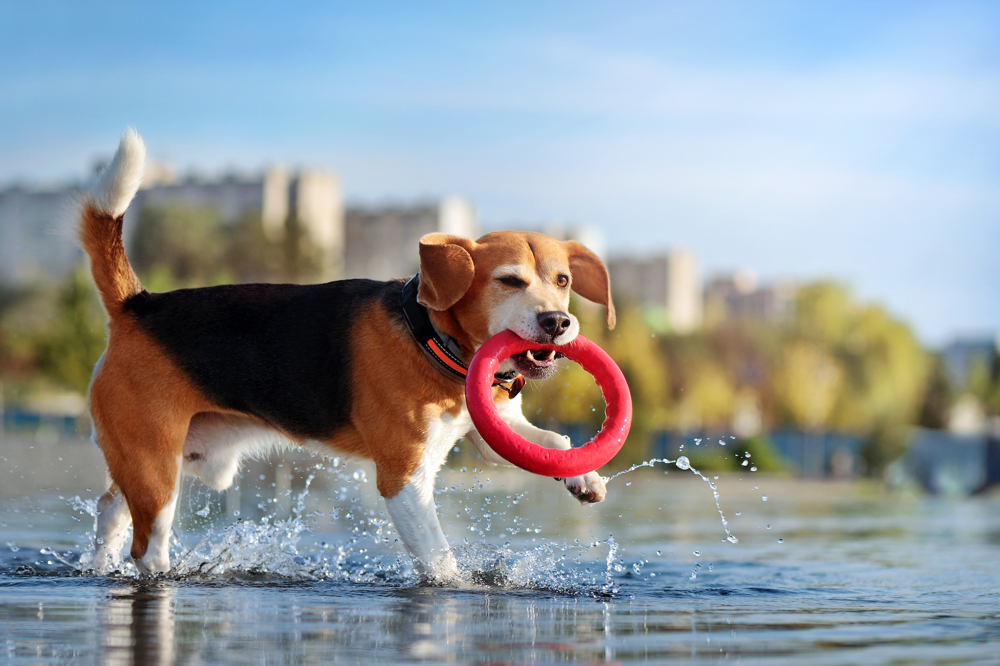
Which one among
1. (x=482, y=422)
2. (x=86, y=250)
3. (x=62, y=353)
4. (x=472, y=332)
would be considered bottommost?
(x=482, y=422)

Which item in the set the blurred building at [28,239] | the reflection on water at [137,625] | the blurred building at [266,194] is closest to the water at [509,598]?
the reflection on water at [137,625]

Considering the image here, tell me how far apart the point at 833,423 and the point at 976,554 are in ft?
176

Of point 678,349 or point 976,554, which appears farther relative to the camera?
point 678,349

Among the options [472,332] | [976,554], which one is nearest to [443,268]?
[472,332]

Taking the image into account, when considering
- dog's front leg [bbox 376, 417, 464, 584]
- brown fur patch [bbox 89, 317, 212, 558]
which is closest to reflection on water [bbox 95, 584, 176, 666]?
brown fur patch [bbox 89, 317, 212, 558]

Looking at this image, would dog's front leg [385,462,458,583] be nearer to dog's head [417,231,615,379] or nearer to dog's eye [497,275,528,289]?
dog's head [417,231,615,379]

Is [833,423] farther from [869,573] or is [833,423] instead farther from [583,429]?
[869,573]

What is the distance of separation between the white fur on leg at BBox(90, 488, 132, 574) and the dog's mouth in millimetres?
2714

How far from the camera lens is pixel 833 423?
62.3 m

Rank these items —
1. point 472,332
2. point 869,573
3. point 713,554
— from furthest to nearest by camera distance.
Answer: point 713,554 < point 869,573 < point 472,332

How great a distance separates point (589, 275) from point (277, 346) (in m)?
1.79

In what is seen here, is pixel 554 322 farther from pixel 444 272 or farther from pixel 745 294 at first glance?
pixel 745 294

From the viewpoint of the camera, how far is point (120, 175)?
693cm

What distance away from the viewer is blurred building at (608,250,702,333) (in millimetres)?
117062
